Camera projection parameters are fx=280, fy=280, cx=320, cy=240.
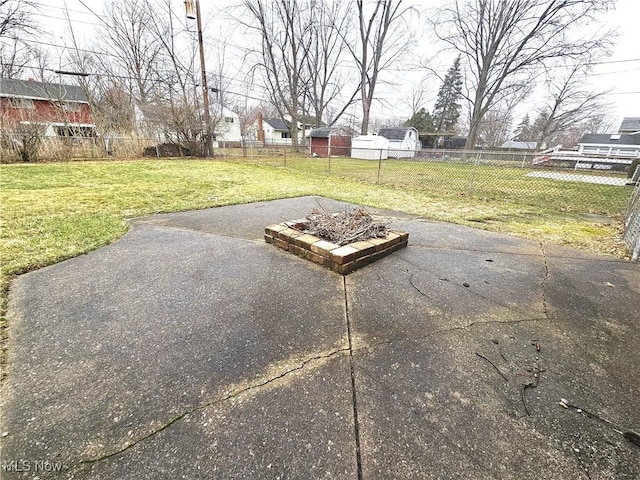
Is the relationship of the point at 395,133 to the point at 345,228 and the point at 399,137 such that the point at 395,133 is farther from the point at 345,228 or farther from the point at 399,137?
the point at 345,228

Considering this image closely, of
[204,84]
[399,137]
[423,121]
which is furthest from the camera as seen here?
[423,121]

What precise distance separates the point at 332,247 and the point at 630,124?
2115 inches

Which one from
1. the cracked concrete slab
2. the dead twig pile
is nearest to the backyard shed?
the dead twig pile

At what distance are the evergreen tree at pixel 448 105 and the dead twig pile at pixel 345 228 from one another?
43.2m

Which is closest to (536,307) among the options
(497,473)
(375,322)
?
(375,322)

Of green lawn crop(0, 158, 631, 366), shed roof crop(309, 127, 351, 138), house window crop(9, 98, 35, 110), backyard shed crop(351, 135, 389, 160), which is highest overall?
shed roof crop(309, 127, 351, 138)

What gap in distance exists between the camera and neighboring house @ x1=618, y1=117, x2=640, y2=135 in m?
34.7

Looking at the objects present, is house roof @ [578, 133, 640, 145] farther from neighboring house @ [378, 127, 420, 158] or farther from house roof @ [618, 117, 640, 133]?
neighboring house @ [378, 127, 420, 158]

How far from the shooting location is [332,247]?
2600 mm

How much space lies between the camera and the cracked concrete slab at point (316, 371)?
104cm

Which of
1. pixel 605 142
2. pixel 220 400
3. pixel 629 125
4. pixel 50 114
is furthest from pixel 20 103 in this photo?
pixel 629 125

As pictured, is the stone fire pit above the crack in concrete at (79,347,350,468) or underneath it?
above

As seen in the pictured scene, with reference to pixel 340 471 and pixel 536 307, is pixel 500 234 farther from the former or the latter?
pixel 340 471

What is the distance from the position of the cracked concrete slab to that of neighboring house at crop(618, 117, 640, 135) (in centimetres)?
4980
